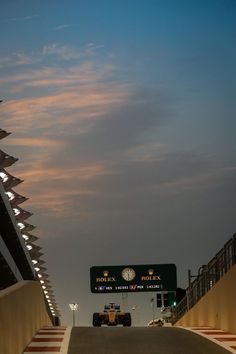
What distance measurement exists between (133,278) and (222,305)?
179 feet

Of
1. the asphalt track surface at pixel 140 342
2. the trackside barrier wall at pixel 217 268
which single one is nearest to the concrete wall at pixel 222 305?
the trackside barrier wall at pixel 217 268

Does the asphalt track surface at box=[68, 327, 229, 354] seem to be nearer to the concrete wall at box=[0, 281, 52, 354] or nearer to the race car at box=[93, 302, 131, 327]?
the concrete wall at box=[0, 281, 52, 354]

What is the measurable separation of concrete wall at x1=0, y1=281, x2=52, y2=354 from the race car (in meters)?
29.8

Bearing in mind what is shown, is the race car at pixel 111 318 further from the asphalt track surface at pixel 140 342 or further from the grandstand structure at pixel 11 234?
the asphalt track surface at pixel 140 342

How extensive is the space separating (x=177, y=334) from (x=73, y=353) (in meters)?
4.57

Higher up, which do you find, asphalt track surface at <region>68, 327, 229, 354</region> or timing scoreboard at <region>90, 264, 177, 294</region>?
timing scoreboard at <region>90, 264, 177, 294</region>

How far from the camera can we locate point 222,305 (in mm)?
22844

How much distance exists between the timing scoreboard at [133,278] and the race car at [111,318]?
970 inches

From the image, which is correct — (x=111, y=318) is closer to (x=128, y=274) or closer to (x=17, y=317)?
(x=128, y=274)

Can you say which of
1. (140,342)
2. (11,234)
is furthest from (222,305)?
(11,234)

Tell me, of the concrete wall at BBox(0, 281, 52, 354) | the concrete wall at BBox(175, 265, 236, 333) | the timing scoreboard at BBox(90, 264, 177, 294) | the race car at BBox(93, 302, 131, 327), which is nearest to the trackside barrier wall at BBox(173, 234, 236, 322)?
the concrete wall at BBox(175, 265, 236, 333)

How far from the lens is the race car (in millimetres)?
49281

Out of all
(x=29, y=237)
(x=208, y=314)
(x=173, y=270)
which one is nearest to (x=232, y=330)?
(x=208, y=314)

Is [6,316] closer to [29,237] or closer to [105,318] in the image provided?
[105,318]
